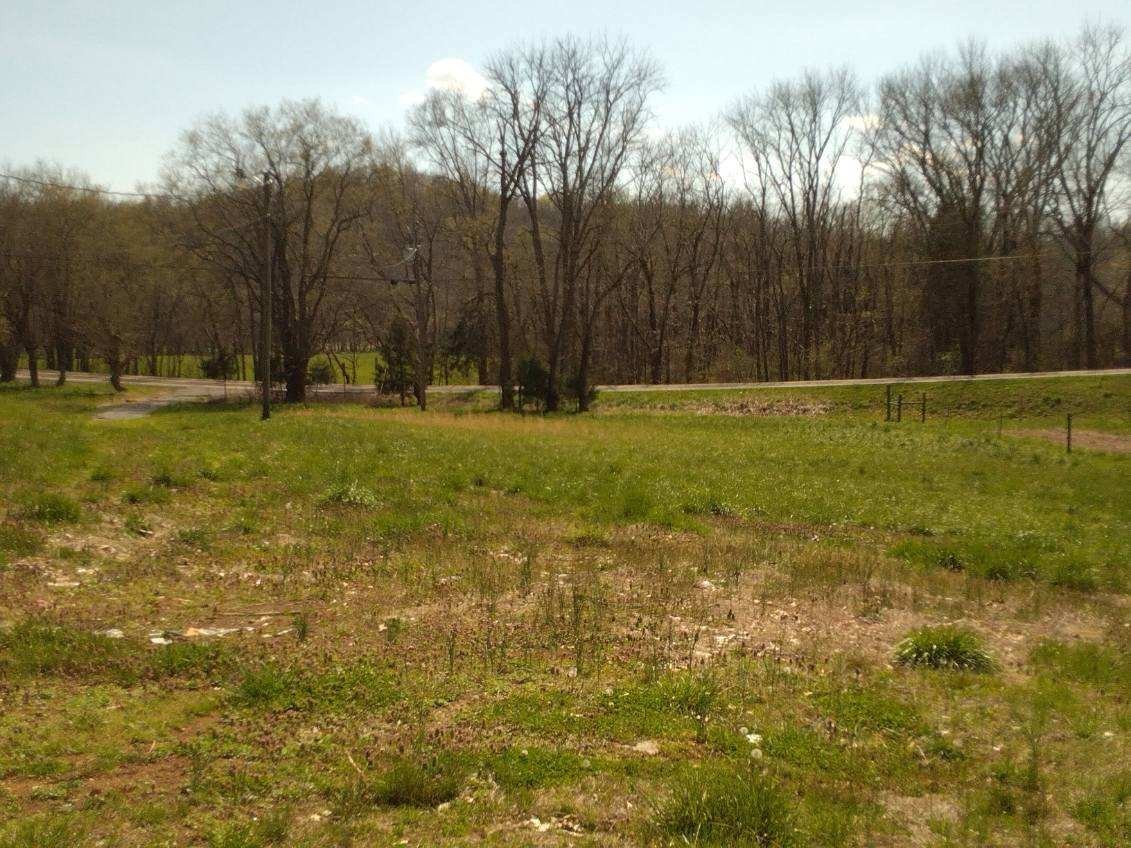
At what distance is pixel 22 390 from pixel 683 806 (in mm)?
44734

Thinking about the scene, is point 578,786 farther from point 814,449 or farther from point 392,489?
point 814,449

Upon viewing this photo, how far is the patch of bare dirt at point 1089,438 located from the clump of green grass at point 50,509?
26352 mm

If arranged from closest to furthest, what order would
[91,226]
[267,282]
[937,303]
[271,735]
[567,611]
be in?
[271,735] → [567,611] → [267,282] → [91,226] → [937,303]

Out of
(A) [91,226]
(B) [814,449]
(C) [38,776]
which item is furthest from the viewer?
(A) [91,226]

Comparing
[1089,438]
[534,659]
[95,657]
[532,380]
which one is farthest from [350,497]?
[532,380]

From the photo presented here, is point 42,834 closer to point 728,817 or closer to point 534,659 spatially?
point 728,817

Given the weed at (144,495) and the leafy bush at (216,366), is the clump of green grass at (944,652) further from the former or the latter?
the leafy bush at (216,366)

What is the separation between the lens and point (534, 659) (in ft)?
22.3

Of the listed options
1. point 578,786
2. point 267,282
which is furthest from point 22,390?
point 578,786

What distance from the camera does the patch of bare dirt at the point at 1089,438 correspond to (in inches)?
976

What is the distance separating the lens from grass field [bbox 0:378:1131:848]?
4.44 m

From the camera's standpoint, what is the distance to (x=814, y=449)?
2325 centimetres

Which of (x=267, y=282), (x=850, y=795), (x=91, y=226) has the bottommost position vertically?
(x=850, y=795)

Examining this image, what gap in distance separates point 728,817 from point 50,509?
8934 millimetres
